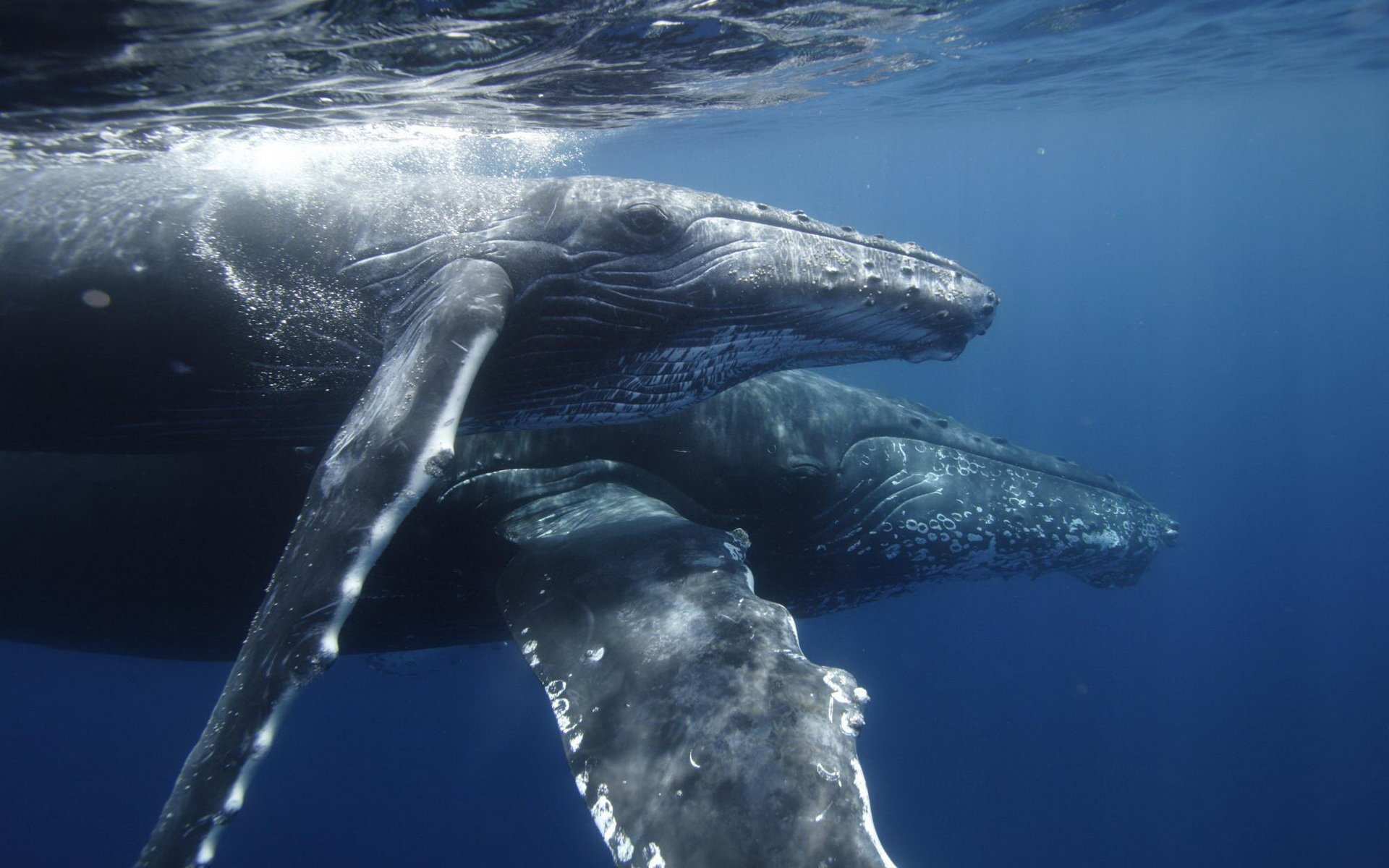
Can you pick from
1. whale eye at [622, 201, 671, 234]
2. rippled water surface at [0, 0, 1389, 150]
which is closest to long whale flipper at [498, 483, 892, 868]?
whale eye at [622, 201, 671, 234]

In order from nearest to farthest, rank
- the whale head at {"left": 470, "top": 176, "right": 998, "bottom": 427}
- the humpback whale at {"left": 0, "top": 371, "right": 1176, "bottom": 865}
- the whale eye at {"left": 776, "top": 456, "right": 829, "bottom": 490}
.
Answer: the humpback whale at {"left": 0, "top": 371, "right": 1176, "bottom": 865}, the whale head at {"left": 470, "top": 176, "right": 998, "bottom": 427}, the whale eye at {"left": 776, "top": 456, "right": 829, "bottom": 490}

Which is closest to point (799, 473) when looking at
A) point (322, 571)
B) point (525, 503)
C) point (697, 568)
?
point (525, 503)

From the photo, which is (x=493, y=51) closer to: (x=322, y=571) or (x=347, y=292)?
(x=347, y=292)

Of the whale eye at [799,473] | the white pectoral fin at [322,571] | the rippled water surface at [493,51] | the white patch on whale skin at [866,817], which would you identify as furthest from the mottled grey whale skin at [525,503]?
the rippled water surface at [493,51]

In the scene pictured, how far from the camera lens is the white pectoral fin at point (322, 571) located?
3.04 metres

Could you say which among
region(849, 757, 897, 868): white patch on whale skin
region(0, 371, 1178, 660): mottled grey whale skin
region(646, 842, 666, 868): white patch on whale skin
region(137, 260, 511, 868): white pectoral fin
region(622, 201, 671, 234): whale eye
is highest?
region(622, 201, 671, 234): whale eye

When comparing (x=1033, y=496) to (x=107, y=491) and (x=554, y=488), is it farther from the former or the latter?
(x=107, y=491)

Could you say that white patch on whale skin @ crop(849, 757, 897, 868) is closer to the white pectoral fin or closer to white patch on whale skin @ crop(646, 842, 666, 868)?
white patch on whale skin @ crop(646, 842, 666, 868)

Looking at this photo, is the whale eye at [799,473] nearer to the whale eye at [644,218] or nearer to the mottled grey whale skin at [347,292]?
the mottled grey whale skin at [347,292]

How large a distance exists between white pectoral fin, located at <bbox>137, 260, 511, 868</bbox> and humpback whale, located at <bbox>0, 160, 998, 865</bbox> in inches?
12.7

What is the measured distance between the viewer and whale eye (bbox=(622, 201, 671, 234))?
493cm

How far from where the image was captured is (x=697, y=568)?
437cm

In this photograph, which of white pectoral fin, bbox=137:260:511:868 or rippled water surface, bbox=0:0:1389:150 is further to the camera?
rippled water surface, bbox=0:0:1389:150

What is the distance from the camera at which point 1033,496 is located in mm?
8430
